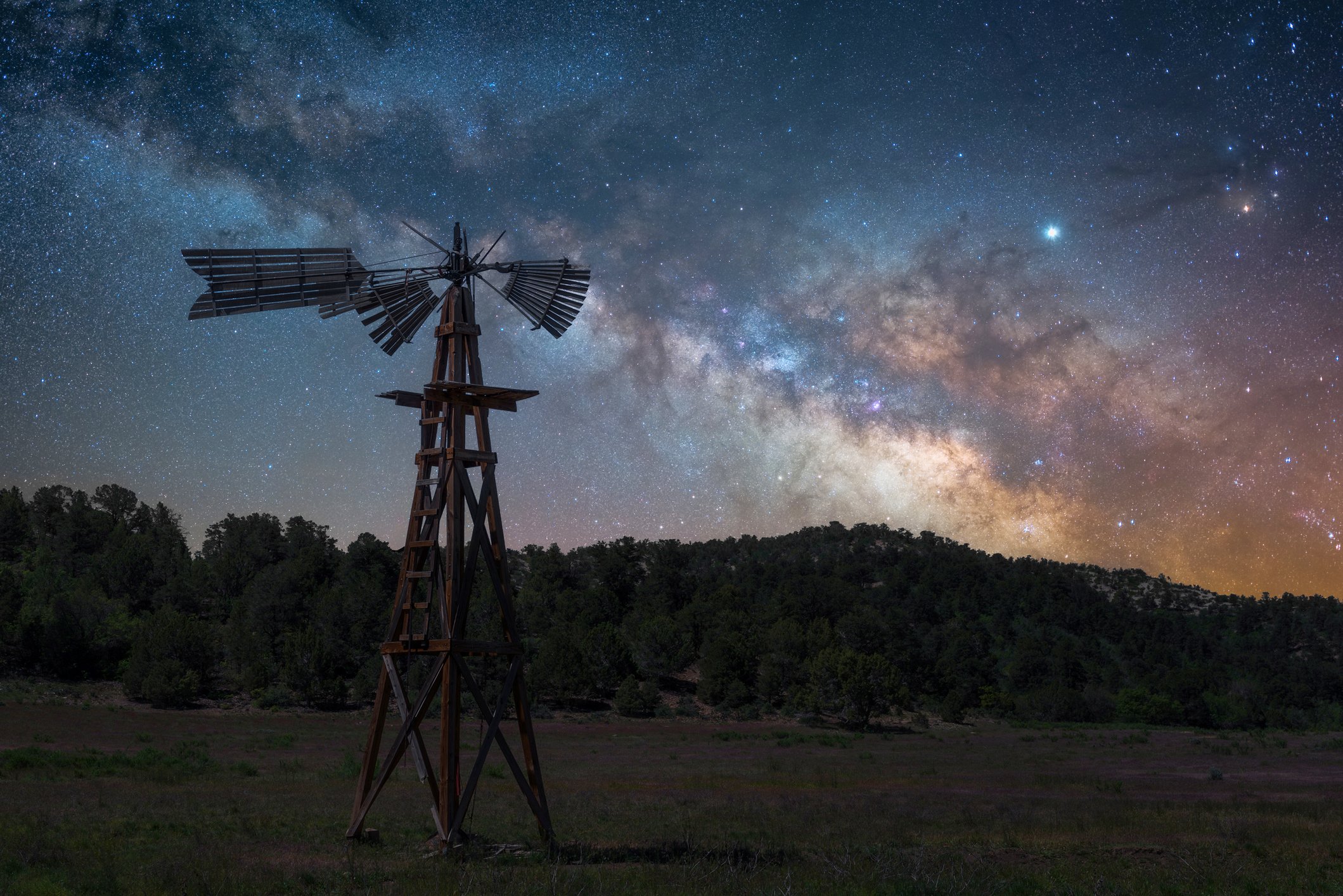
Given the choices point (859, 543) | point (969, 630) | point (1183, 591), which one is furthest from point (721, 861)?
point (1183, 591)

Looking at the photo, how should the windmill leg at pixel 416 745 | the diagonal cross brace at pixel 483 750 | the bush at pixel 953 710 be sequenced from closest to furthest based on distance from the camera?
the diagonal cross brace at pixel 483 750 < the windmill leg at pixel 416 745 < the bush at pixel 953 710

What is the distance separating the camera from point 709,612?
102938mm

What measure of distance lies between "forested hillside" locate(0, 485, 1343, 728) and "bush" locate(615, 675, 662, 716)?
159mm

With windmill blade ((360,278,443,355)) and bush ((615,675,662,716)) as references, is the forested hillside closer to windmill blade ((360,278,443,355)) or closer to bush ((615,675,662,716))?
bush ((615,675,662,716))

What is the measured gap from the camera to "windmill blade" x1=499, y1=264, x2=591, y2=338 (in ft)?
58.3

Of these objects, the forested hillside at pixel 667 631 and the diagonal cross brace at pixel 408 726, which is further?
the forested hillside at pixel 667 631

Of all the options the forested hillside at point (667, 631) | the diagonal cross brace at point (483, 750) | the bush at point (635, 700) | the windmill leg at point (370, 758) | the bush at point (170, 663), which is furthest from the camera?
the bush at point (635, 700)

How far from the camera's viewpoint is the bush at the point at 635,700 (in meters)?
76.0

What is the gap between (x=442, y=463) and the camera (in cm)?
1656

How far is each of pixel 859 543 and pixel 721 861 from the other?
165193mm

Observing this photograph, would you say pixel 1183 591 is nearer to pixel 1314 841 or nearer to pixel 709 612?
pixel 709 612

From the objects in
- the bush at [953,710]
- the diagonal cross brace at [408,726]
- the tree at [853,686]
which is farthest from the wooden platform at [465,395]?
the bush at [953,710]

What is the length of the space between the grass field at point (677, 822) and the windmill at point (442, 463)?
1530 mm

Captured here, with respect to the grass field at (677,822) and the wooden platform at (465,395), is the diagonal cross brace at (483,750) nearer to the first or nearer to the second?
the grass field at (677,822)
